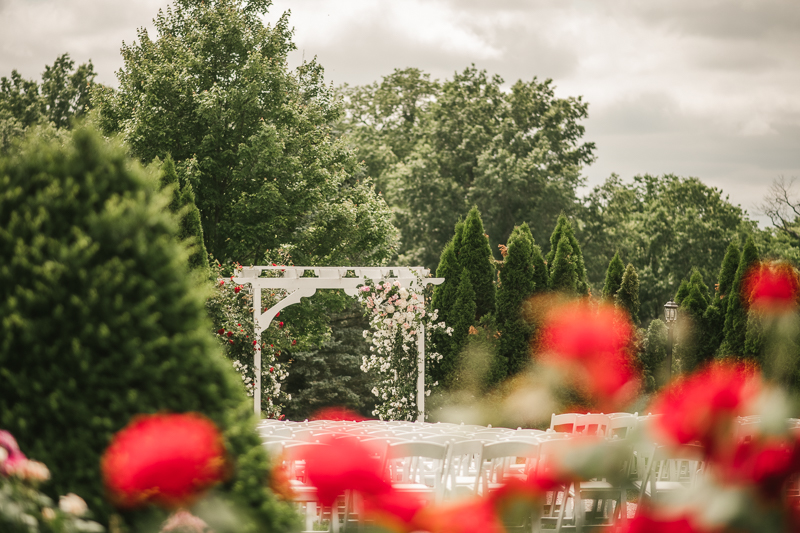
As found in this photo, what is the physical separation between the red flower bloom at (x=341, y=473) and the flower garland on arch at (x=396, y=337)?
27.7 ft

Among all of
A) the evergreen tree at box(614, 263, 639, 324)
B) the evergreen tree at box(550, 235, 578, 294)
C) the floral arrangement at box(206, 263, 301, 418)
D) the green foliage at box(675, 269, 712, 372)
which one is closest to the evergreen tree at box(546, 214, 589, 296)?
the evergreen tree at box(550, 235, 578, 294)

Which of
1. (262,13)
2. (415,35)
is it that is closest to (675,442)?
(262,13)

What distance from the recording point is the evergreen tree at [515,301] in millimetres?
11195

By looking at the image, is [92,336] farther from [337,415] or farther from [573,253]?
[573,253]

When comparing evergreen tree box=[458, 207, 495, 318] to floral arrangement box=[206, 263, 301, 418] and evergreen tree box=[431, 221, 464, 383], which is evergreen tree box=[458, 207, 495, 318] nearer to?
evergreen tree box=[431, 221, 464, 383]

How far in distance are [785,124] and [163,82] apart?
14.6 metres

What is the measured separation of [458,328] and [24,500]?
31.2 ft

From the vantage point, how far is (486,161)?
21.8 meters

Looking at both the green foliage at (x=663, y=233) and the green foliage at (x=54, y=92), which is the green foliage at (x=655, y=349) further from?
the green foliage at (x=54, y=92)

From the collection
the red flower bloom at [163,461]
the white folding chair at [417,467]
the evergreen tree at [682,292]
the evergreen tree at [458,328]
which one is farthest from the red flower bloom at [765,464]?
the evergreen tree at [682,292]

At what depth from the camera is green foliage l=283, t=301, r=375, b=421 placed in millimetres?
18578

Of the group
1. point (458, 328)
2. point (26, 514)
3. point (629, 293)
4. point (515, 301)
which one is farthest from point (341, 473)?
point (629, 293)

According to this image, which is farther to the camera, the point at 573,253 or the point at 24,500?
the point at 573,253

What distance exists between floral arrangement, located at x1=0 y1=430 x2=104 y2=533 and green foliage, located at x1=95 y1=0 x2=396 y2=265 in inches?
520
